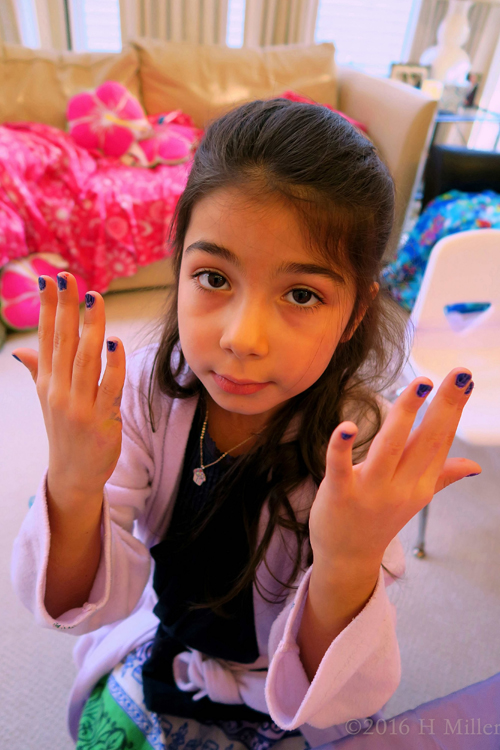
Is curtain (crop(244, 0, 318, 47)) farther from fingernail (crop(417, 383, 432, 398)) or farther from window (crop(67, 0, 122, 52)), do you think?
fingernail (crop(417, 383, 432, 398))

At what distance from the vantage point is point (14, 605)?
3.60ft

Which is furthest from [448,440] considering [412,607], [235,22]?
[235,22]

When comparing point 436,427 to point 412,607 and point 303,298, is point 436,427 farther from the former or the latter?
point 412,607

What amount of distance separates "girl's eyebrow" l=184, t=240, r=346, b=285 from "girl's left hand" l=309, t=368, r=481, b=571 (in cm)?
18

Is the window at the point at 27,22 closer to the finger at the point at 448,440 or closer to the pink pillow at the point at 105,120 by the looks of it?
the pink pillow at the point at 105,120

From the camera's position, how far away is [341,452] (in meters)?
0.36

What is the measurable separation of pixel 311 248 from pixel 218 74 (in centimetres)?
264

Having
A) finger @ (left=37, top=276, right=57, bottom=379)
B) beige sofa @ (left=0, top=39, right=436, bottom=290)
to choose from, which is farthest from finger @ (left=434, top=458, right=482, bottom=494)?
beige sofa @ (left=0, top=39, right=436, bottom=290)

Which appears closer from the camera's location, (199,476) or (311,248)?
(311,248)

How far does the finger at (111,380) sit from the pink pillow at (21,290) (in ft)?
5.04

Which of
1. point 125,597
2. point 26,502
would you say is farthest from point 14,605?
point 125,597

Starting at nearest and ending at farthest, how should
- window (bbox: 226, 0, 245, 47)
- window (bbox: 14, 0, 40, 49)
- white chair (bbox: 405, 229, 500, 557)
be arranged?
Answer: 1. white chair (bbox: 405, 229, 500, 557)
2. window (bbox: 14, 0, 40, 49)
3. window (bbox: 226, 0, 245, 47)

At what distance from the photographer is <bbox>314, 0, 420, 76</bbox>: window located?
354 cm

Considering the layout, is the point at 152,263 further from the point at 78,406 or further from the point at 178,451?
the point at 78,406
